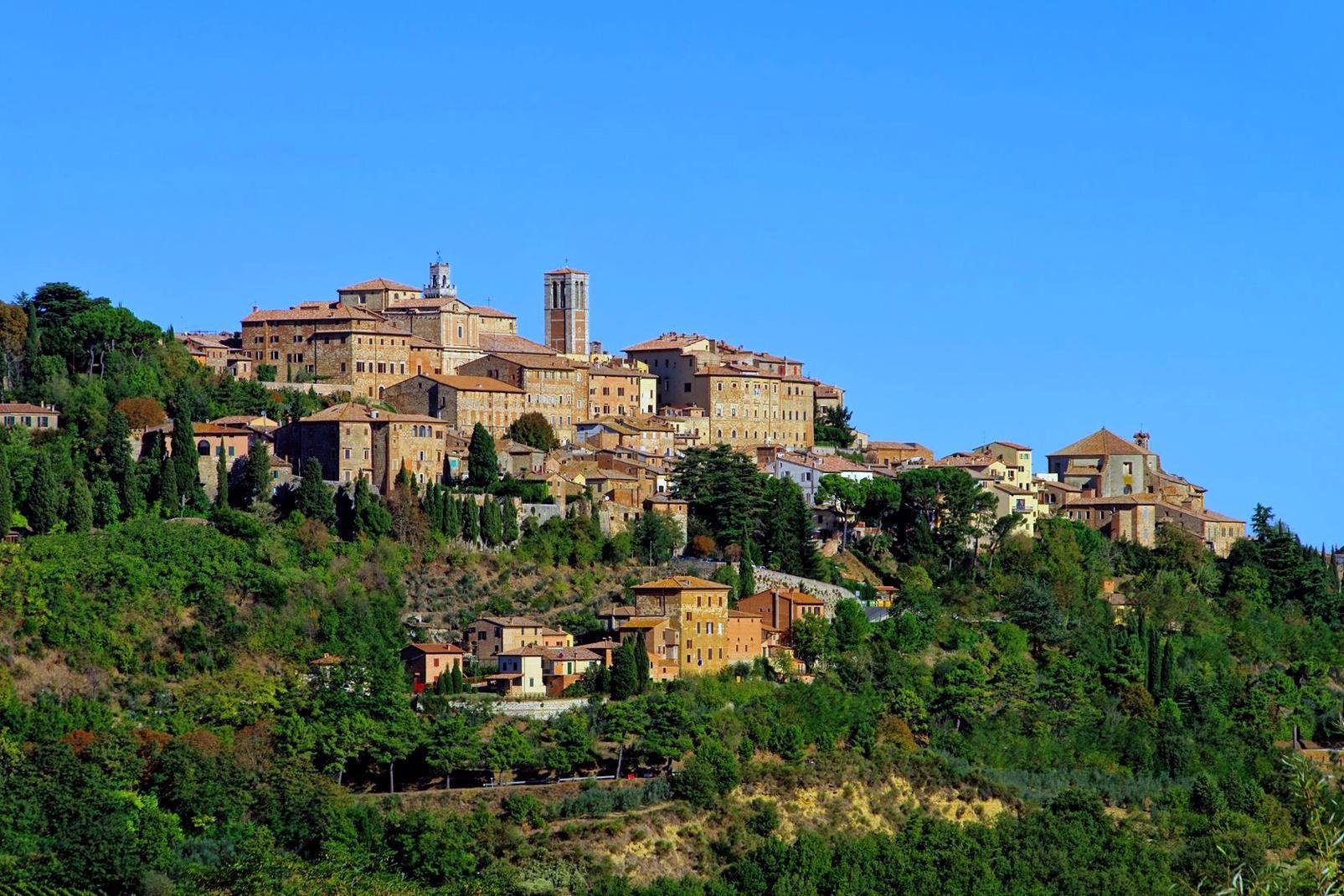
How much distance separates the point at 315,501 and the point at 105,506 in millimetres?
4951

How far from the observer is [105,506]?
54344mm

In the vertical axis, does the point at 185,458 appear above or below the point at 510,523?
above

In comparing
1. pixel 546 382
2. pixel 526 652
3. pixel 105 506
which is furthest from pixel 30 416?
pixel 546 382

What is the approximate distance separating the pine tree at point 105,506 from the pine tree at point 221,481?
2.53 metres

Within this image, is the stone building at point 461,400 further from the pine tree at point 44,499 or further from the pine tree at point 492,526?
the pine tree at point 44,499

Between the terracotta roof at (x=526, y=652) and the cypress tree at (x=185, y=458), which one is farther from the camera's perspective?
the cypress tree at (x=185, y=458)

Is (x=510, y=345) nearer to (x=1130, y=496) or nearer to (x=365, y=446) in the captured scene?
(x=365, y=446)

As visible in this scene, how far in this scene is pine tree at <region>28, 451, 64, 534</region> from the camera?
5350 cm

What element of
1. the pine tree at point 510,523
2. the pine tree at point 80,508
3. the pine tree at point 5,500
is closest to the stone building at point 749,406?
the pine tree at point 510,523

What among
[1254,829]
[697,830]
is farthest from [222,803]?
[1254,829]

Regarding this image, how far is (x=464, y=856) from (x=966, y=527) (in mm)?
24486

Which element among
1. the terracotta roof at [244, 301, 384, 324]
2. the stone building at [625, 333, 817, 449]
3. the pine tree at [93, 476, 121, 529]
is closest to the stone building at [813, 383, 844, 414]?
the stone building at [625, 333, 817, 449]

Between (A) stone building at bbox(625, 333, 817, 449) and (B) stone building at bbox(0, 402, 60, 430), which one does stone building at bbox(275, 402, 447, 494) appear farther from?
(A) stone building at bbox(625, 333, 817, 449)

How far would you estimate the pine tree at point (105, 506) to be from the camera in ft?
178
